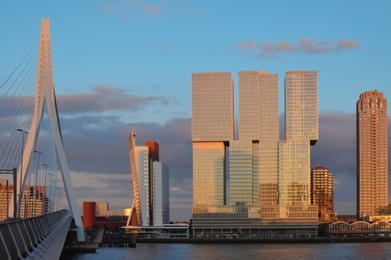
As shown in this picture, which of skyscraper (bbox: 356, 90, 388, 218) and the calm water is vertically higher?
skyscraper (bbox: 356, 90, 388, 218)

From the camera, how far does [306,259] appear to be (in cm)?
7006

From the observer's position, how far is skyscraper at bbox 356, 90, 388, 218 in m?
187

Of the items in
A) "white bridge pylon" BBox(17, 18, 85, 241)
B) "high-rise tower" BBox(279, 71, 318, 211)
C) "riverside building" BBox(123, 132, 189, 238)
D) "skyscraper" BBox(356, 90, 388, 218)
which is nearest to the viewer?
"white bridge pylon" BBox(17, 18, 85, 241)

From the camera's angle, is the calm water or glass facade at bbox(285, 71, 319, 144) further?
glass facade at bbox(285, 71, 319, 144)

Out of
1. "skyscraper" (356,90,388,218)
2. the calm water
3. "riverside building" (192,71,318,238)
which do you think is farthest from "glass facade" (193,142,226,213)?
"skyscraper" (356,90,388,218)

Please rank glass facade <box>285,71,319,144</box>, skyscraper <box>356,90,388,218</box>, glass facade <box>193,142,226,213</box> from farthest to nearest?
skyscraper <box>356,90,388,218</box> → glass facade <box>285,71,319,144</box> → glass facade <box>193,142,226,213</box>

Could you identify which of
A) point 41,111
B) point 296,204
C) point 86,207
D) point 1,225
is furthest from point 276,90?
point 1,225

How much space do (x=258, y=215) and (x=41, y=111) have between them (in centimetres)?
9759

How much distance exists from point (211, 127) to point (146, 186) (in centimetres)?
2243

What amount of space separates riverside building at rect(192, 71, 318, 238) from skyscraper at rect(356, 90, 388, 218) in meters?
47.4

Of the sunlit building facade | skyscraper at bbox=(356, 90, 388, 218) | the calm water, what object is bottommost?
the calm water

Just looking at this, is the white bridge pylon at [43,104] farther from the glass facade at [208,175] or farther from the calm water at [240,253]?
the glass facade at [208,175]

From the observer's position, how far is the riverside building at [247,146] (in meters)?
141

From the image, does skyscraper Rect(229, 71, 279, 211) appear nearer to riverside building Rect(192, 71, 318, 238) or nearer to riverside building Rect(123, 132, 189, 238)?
riverside building Rect(192, 71, 318, 238)
